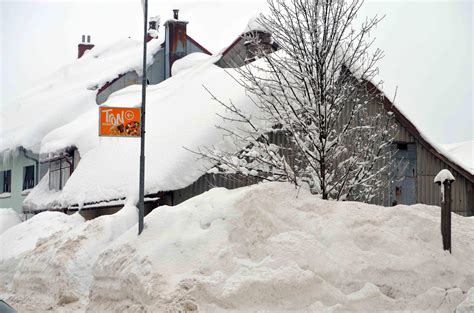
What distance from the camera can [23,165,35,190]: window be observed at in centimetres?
3066

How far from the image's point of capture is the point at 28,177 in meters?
31.0

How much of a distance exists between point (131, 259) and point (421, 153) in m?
12.6

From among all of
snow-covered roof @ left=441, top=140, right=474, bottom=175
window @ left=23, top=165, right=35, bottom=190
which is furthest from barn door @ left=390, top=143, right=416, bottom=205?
snow-covered roof @ left=441, top=140, right=474, bottom=175

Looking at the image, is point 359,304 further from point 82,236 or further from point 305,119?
point 82,236

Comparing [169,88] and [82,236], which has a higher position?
[169,88]

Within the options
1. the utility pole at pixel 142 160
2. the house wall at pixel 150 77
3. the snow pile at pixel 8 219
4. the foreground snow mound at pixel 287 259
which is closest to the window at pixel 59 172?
the snow pile at pixel 8 219

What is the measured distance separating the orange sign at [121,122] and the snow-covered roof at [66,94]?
56.7 ft

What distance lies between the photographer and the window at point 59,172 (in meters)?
25.0

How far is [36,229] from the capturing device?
18984 mm

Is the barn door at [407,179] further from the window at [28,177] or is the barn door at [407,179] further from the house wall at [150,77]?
the window at [28,177]

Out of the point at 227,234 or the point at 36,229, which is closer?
the point at 227,234

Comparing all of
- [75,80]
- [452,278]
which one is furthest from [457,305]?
[75,80]

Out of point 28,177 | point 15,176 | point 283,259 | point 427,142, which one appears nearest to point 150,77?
point 28,177

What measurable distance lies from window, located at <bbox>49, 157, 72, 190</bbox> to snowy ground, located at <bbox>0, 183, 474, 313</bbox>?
13.4 metres
